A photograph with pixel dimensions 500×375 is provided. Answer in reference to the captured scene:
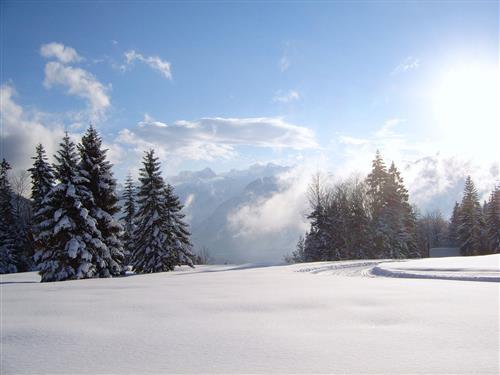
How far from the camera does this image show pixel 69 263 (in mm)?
23031

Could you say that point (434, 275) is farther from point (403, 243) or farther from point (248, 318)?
point (403, 243)

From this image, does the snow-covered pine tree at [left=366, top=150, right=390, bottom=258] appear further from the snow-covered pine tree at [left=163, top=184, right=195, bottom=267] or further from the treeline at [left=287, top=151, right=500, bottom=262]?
the snow-covered pine tree at [left=163, top=184, right=195, bottom=267]

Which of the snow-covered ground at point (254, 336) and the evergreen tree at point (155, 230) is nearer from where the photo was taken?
the snow-covered ground at point (254, 336)

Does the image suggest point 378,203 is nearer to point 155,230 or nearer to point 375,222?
point 375,222

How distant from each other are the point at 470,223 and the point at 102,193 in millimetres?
52721

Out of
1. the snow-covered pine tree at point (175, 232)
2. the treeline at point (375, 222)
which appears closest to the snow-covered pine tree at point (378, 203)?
the treeline at point (375, 222)

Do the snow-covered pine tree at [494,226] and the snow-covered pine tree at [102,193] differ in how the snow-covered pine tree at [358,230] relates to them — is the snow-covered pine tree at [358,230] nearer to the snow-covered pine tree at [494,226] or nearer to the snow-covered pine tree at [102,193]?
the snow-covered pine tree at [494,226]

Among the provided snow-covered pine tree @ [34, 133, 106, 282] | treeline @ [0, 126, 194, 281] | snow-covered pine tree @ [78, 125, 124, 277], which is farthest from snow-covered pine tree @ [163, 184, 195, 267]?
snow-covered pine tree @ [34, 133, 106, 282]

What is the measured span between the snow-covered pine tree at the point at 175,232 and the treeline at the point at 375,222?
19647mm

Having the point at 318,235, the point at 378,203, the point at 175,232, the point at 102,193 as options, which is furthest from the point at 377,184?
the point at 102,193

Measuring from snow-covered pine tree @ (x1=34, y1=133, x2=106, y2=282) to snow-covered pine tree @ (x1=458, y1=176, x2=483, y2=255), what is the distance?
5188 centimetres

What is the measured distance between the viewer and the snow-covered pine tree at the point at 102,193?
82.2ft

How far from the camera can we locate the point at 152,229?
A: 3105cm

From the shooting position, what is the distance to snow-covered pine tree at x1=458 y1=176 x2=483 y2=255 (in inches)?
2072
